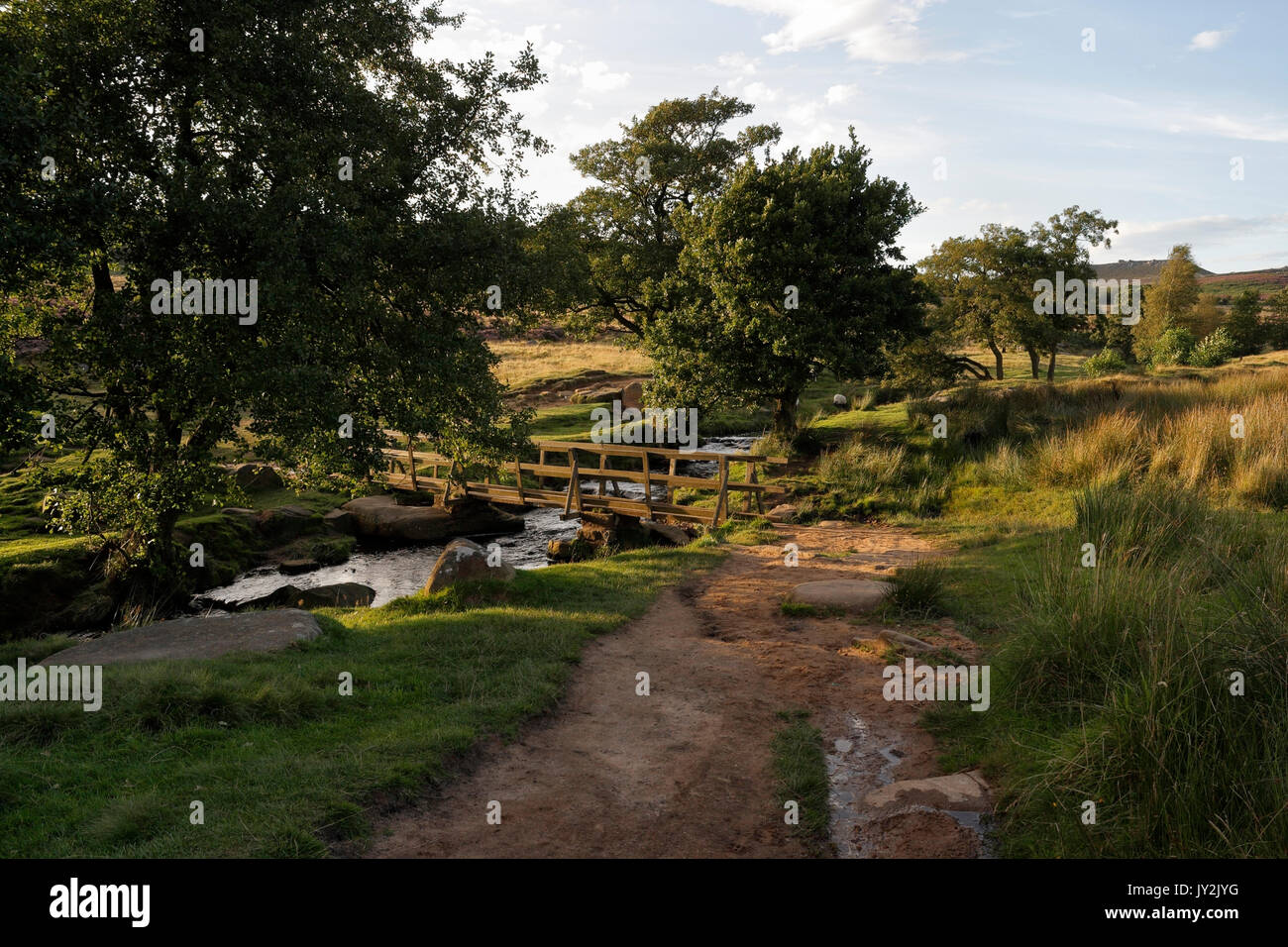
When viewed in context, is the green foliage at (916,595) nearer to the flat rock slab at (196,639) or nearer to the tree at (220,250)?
the flat rock slab at (196,639)

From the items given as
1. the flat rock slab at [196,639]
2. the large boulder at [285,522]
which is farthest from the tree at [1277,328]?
the flat rock slab at [196,639]

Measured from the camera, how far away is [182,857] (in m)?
4.73

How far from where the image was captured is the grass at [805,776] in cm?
562

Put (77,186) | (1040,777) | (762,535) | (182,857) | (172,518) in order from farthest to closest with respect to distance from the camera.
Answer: (762,535) → (172,518) → (77,186) → (1040,777) → (182,857)

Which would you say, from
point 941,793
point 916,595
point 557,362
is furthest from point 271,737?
point 557,362

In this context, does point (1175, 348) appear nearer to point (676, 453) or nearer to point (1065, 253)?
point (1065, 253)

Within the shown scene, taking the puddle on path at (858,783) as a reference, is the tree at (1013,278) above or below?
above

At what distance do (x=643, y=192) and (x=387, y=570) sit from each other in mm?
19718

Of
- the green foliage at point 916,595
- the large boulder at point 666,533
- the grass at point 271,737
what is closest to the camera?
the grass at point 271,737

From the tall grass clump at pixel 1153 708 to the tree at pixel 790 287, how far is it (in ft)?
50.2

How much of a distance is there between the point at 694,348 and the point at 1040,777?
760 inches

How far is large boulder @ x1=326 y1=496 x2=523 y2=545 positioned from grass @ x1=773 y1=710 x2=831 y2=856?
17126 millimetres
